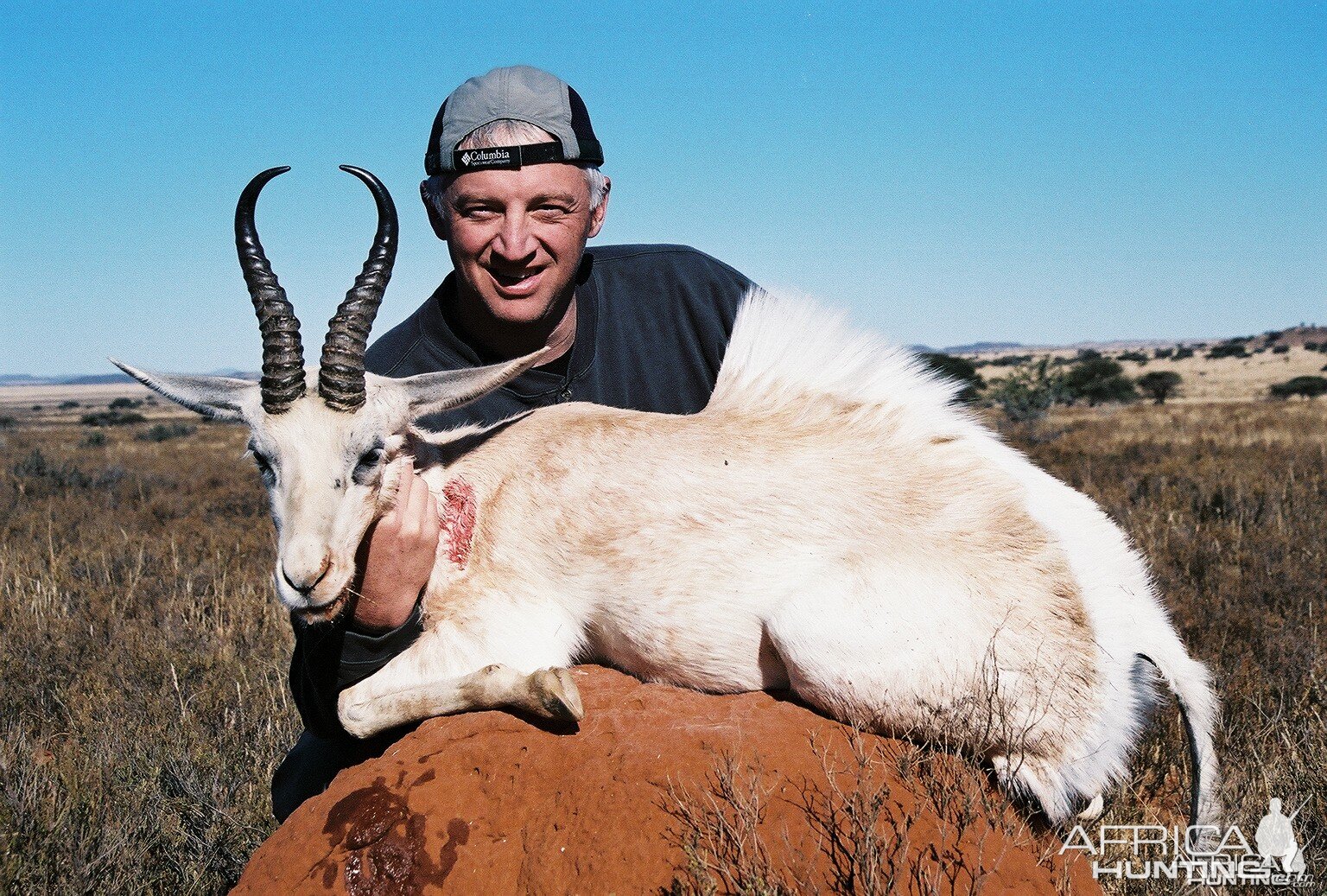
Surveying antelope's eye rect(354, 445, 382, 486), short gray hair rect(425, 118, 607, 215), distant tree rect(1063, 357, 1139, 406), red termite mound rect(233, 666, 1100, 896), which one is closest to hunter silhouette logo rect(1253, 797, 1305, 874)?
red termite mound rect(233, 666, 1100, 896)

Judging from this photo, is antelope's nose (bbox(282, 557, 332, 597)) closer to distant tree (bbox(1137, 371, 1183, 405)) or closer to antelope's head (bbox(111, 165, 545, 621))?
antelope's head (bbox(111, 165, 545, 621))

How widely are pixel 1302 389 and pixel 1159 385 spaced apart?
5.72m

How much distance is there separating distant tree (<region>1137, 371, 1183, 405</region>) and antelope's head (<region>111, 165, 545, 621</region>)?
4350cm

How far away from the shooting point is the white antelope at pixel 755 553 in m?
3.22

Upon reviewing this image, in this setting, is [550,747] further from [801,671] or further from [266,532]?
[266,532]

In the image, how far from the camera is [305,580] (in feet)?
10.4

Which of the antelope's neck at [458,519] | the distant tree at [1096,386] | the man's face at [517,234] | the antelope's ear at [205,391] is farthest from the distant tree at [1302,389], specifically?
A: the antelope's ear at [205,391]

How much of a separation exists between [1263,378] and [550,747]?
65150 mm

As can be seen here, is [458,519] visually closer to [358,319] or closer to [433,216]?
[358,319]

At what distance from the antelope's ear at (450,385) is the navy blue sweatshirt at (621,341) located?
1275 mm

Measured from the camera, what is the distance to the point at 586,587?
3703mm

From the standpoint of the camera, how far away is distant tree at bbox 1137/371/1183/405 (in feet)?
138

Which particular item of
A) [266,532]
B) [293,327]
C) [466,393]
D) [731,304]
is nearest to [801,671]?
[466,393]

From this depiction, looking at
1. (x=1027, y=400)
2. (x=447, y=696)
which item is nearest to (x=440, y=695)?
(x=447, y=696)
